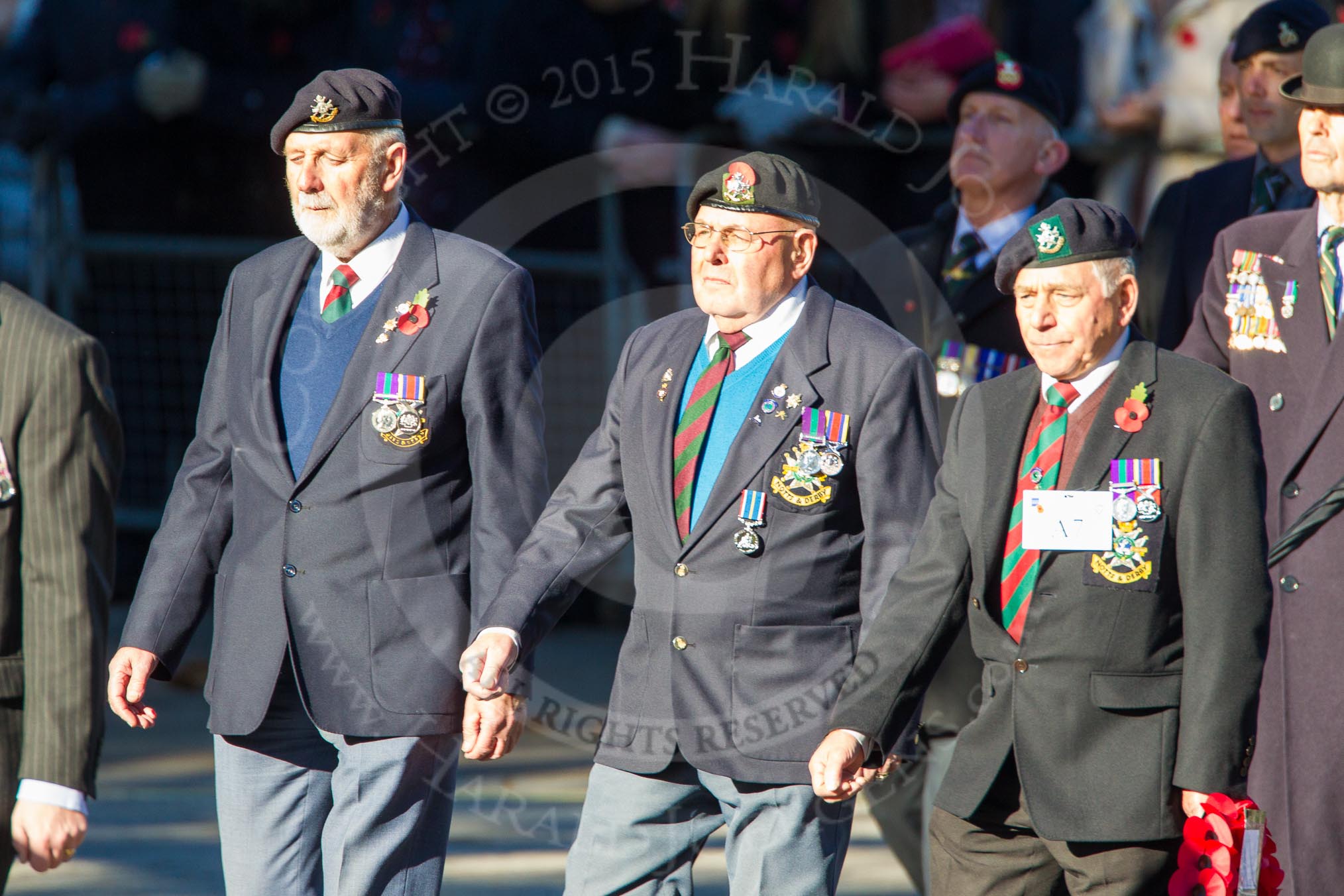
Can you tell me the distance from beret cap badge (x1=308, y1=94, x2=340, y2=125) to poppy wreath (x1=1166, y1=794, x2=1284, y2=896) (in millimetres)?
2197

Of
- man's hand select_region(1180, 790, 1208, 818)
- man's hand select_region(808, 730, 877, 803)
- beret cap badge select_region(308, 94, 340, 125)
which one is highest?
beret cap badge select_region(308, 94, 340, 125)

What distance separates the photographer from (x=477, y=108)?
7945 mm

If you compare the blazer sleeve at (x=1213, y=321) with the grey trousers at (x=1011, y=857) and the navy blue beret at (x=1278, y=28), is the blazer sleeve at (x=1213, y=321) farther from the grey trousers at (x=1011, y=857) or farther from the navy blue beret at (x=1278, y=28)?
the grey trousers at (x=1011, y=857)

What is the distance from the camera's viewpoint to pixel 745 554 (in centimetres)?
405

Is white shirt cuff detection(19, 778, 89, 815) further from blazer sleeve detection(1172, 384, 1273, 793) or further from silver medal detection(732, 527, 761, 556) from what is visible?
blazer sleeve detection(1172, 384, 1273, 793)

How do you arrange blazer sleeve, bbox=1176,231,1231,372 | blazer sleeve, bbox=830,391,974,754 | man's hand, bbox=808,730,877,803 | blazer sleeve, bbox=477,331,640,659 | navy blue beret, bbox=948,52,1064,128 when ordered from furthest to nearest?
navy blue beret, bbox=948,52,1064,128 < blazer sleeve, bbox=1176,231,1231,372 < blazer sleeve, bbox=477,331,640,659 < blazer sleeve, bbox=830,391,974,754 < man's hand, bbox=808,730,877,803

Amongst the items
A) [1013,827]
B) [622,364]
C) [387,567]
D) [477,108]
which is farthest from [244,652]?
[477,108]

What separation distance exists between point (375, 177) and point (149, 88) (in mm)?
4427

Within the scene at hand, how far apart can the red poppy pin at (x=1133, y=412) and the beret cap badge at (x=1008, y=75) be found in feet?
6.55

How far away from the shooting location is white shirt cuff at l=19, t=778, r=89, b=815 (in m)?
3.65

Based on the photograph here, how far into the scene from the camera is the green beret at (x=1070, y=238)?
12.6 feet

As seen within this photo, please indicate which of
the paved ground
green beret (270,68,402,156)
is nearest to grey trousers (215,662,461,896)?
green beret (270,68,402,156)

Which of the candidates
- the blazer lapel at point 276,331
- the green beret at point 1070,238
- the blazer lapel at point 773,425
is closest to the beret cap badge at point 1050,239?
the green beret at point 1070,238

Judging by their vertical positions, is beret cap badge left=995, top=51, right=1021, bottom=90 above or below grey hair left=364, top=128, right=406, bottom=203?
above
